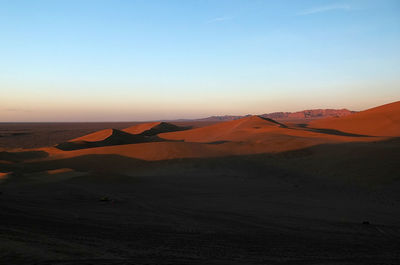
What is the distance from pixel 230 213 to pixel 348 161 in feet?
39.2

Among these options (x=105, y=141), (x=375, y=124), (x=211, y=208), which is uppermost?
(x=375, y=124)


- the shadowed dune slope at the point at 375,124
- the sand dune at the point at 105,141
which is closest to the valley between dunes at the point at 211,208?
the sand dune at the point at 105,141

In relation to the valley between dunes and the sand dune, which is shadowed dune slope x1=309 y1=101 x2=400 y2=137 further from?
the sand dune

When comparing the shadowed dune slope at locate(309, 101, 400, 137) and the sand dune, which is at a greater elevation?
the shadowed dune slope at locate(309, 101, 400, 137)

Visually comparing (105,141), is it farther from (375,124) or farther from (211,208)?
(375,124)

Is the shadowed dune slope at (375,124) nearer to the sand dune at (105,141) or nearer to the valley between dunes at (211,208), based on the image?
the valley between dunes at (211,208)

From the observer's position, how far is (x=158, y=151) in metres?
25.6

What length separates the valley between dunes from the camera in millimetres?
5930

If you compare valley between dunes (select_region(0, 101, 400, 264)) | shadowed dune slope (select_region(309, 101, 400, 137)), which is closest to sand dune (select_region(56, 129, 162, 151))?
valley between dunes (select_region(0, 101, 400, 264))

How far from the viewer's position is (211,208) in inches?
424

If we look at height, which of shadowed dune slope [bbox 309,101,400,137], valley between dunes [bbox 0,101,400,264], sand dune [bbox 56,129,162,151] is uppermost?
shadowed dune slope [bbox 309,101,400,137]

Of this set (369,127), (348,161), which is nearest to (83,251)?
(348,161)

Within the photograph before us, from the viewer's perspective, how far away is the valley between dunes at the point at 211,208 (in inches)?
233

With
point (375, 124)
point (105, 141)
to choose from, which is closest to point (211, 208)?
point (105, 141)
